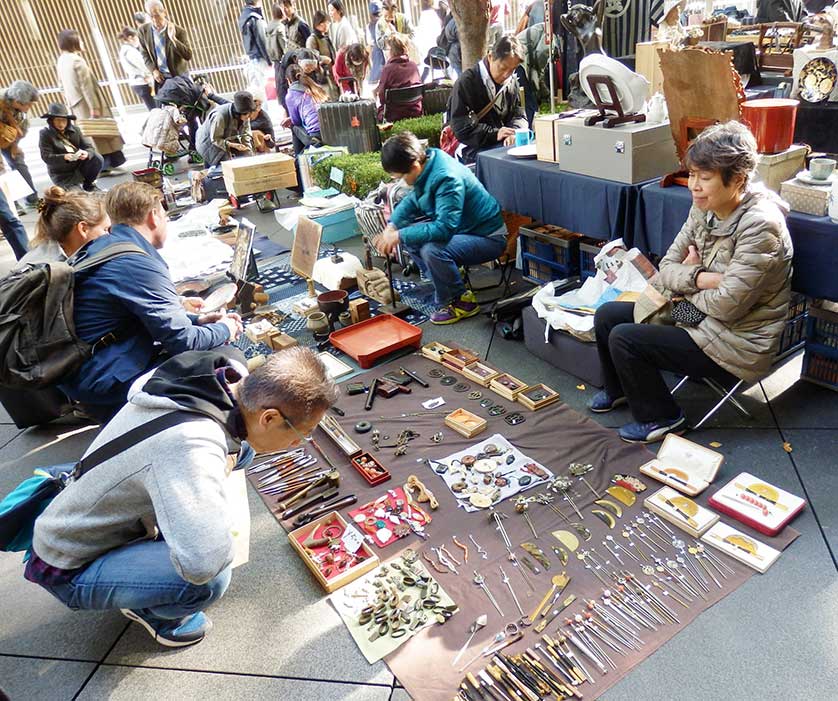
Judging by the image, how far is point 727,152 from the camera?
2586mm

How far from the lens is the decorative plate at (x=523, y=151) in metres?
4.64

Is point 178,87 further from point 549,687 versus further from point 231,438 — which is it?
point 549,687

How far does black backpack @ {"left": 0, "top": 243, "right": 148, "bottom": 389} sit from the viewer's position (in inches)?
A: 107

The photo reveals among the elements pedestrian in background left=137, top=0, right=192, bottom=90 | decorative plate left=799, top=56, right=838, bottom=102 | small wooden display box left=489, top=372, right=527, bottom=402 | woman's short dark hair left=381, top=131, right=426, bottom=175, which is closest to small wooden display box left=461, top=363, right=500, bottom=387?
small wooden display box left=489, top=372, right=527, bottom=402

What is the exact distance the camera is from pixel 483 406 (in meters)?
3.54

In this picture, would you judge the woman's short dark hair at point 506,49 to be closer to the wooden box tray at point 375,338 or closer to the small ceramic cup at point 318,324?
the wooden box tray at point 375,338

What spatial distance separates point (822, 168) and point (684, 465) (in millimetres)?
1521

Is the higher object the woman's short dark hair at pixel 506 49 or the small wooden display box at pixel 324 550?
the woman's short dark hair at pixel 506 49

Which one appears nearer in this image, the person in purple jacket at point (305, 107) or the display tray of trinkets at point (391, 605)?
the display tray of trinkets at point (391, 605)

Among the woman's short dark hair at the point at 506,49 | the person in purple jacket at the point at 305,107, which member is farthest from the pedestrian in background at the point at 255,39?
the woman's short dark hair at the point at 506,49

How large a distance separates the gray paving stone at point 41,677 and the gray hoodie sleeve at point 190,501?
84cm

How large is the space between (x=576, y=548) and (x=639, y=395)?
88 cm

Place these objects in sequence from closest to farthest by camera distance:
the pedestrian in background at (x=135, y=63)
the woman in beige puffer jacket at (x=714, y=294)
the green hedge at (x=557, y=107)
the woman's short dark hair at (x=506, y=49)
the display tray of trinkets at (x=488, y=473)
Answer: the woman in beige puffer jacket at (x=714, y=294)
the display tray of trinkets at (x=488, y=473)
the woman's short dark hair at (x=506, y=49)
the green hedge at (x=557, y=107)
the pedestrian in background at (x=135, y=63)

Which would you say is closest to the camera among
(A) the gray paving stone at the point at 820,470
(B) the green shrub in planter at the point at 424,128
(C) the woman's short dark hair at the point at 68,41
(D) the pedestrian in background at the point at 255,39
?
(A) the gray paving stone at the point at 820,470
